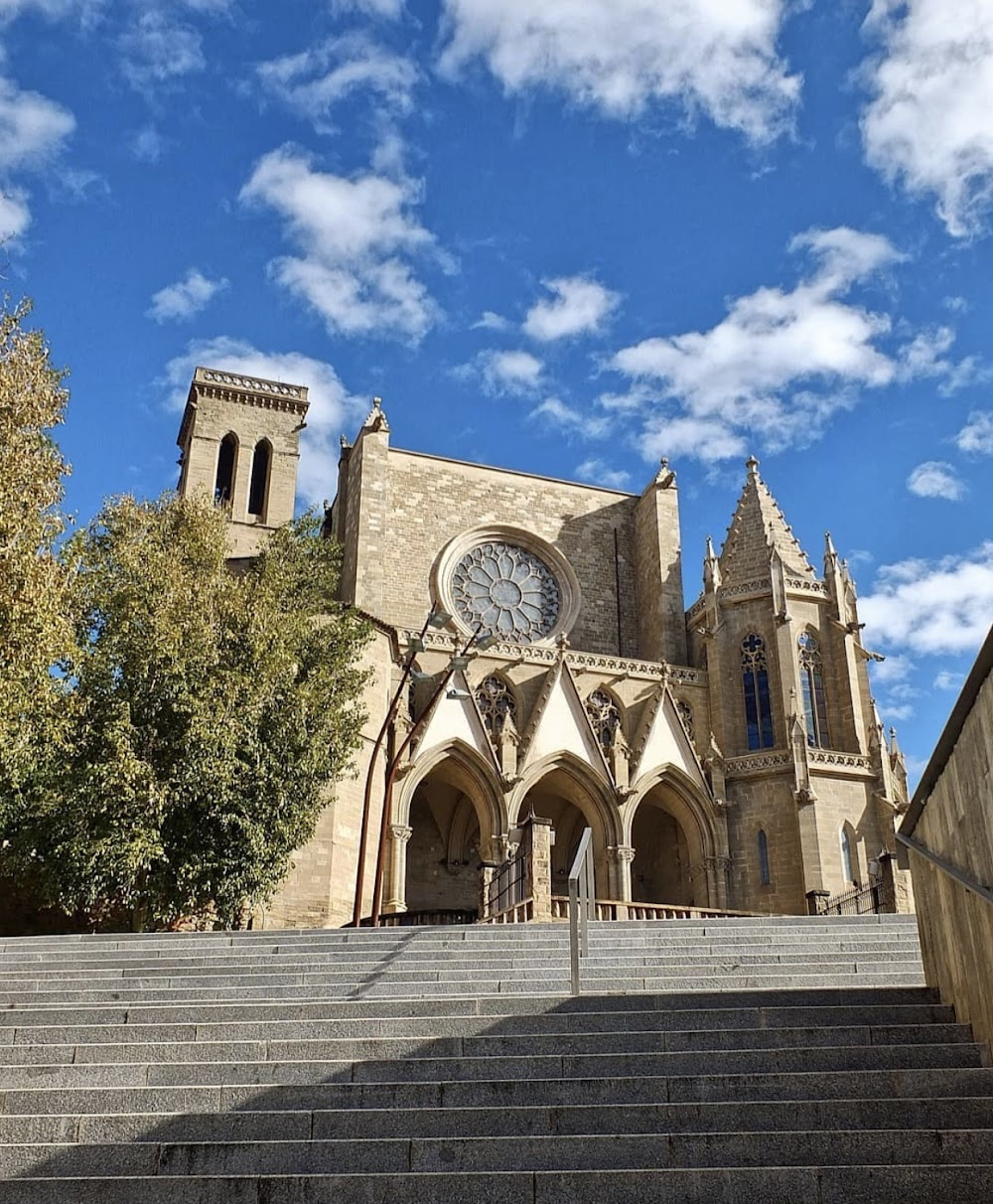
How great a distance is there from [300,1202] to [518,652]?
24.0 m

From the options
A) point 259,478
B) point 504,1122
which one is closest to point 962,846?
point 504,1122

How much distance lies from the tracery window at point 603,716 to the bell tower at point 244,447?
38.9 ft

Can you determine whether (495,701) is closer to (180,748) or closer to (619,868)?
(619,868)

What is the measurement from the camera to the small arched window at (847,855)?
26.8m

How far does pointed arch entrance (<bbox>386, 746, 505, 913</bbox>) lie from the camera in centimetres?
2619

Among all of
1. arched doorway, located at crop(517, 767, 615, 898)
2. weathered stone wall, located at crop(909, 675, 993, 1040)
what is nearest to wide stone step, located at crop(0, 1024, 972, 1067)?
weathered stone wall, located at crop(909, 675, 993, 1040)

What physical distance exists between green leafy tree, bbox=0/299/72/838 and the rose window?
742 inches

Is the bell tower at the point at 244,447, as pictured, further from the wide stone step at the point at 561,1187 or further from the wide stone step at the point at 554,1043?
the wide stone step at the point at 561,1187

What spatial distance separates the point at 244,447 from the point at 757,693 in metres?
17.9

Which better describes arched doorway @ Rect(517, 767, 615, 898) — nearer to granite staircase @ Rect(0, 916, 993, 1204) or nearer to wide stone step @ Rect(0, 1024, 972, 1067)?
granite staircase @ Rect(0, 916, 993, 1204)

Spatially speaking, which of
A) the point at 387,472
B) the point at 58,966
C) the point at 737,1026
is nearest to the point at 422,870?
the point at 387,472

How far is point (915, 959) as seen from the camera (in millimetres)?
10242

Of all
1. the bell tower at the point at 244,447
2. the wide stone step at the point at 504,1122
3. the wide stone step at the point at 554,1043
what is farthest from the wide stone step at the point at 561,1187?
the bell tower at the point at 244,447

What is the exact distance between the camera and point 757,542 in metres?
32.0
